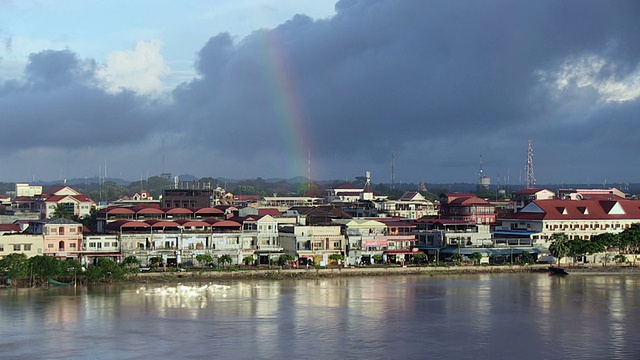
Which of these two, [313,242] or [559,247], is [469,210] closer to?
[559,247]

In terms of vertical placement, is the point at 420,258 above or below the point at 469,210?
below

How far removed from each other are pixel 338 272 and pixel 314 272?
1416 mm

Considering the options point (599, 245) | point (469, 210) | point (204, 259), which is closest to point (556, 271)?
point (599, 245)

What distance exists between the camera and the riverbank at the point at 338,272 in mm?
48031

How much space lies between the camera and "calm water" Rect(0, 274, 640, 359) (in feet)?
97.7

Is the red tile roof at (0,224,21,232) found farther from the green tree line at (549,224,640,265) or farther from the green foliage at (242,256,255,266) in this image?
the green tree line at (549,224,640,265)

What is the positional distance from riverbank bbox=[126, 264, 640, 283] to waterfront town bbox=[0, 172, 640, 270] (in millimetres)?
1783

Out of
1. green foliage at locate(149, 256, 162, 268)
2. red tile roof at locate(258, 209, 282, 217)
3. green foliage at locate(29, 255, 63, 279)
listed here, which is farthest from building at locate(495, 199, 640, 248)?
green foliage at locate(29, 255, 63, 279)

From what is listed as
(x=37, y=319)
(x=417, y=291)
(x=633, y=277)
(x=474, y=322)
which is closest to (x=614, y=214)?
(x=633, y=277)

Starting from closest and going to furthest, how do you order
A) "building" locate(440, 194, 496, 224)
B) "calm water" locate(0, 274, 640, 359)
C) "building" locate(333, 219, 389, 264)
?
"calm water" locate(0, 274, 640, 359) < "building" locate(333, 219, 389, 264) < "building" locate(440, 194, 496, 224)

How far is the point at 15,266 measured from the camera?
4353 cm

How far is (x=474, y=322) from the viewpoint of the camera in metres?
35.7

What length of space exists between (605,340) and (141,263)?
26852mm

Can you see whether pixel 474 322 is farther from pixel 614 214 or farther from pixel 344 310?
pixel 614 214
